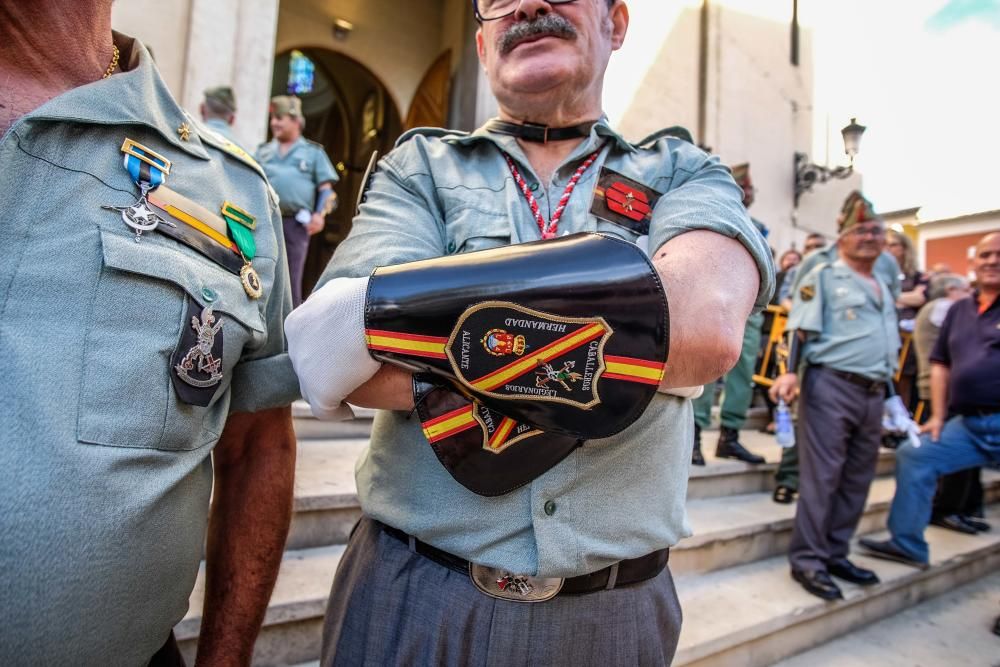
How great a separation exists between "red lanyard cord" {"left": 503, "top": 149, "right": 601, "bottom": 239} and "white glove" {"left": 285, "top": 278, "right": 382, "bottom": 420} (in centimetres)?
37

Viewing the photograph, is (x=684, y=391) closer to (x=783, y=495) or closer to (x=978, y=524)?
(x=783, y=495)

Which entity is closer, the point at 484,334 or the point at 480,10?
the point at 484,334

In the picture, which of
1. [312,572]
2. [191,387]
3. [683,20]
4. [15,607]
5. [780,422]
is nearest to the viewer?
[15,607]

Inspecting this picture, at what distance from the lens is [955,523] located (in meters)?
4.54

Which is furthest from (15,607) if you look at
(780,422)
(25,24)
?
(780,422)

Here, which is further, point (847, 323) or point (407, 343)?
point (847, 323)

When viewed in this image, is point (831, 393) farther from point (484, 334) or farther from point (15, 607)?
point (15, 607)

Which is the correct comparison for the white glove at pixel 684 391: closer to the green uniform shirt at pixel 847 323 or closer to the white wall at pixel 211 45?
the green uniform shirt at pixel 847 323

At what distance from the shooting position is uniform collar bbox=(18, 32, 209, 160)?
2.64 feet

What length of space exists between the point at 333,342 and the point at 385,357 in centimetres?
8

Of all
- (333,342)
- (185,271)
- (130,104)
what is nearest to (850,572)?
(333,342)

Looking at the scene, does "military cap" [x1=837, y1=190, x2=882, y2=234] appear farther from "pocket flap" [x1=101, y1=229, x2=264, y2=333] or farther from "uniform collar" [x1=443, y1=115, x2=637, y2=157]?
"pocket flap" [x1=101, y1=229, x2=264, y2=333]

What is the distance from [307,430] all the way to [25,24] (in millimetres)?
2527

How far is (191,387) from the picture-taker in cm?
84
